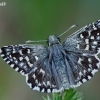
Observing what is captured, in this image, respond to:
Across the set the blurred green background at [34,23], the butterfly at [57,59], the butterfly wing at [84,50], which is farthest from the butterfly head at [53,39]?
the blurred green background at [34,23]

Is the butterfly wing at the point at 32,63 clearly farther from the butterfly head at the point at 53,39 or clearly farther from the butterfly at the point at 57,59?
the butterfly head at the point at 53,39

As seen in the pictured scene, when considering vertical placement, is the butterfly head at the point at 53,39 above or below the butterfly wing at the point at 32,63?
above

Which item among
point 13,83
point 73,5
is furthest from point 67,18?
point 13,83

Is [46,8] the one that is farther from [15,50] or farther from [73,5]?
[15,50]

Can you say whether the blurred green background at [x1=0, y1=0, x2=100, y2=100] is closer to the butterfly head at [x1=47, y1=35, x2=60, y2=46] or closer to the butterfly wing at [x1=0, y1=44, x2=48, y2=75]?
the butterfly wing at [x1=0, y1=44, x2=48, y2=75]

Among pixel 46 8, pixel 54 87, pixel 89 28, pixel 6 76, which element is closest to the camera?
pixel 54 87
